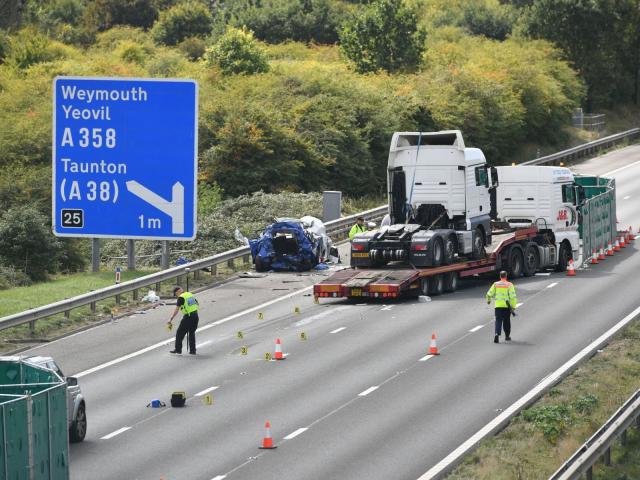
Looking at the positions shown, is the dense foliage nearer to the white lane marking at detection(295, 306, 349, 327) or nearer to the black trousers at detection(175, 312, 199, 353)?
the white lane marking at detection(295, 306, 349, 327)

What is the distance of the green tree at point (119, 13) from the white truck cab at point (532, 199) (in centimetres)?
6749

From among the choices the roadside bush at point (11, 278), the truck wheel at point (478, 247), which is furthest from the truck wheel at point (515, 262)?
the roadside bush at point (11, 278)

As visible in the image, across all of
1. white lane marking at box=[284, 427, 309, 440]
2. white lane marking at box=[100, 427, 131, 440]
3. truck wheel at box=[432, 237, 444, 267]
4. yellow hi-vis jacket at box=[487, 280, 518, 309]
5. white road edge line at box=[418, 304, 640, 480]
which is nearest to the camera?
white road edge line at box=[418, 304, 640, 480]

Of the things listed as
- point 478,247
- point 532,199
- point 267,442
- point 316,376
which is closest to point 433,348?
point 316,376

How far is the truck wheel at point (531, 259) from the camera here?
38069 mm

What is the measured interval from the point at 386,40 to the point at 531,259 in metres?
39.9

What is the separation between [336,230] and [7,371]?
28746mm

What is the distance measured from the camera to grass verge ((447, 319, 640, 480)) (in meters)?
18.2

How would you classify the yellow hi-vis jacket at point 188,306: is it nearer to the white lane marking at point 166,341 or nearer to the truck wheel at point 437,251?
the white lane marking at point 166,341

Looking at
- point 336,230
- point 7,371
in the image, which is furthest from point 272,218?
point 7,371

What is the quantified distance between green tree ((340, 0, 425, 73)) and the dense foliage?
0.27ft

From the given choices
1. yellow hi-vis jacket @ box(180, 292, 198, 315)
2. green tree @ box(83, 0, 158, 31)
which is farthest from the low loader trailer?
green tree @ box(83, 0, 158, 31)

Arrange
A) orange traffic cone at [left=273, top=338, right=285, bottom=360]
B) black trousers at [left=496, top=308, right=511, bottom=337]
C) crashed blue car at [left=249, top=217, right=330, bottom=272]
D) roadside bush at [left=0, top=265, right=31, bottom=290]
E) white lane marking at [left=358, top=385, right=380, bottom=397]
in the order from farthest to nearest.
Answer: crashed blue car at [left=249, top=217, right=330, bottom=272] → roadside bush at [left=0, top=265, right=31, bottom=290] → black trousers at [left=496, top=308, right=511, bottom=337] → orange traffic cone at [left=273, top=338, right=285, bottom=360] → white lane marking at [left=358, top=385, right=380, bottom=397]

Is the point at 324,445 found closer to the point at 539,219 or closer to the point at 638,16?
the point at 539,219
